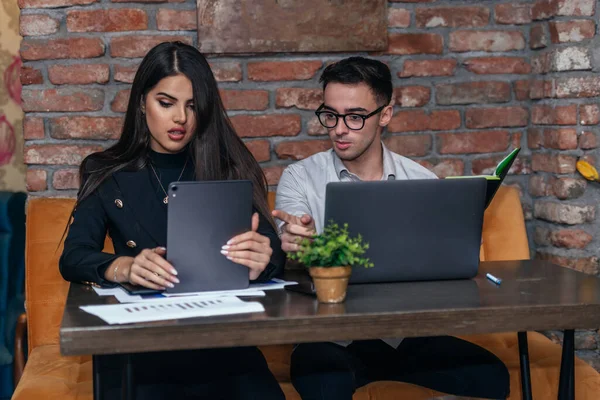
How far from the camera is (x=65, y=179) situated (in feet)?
9.06

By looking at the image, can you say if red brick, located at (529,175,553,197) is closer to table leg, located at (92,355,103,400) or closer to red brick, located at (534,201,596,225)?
red brick, located at (534,201,596,225)

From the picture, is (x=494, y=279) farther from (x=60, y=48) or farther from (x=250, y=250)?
(x=60, y=48)

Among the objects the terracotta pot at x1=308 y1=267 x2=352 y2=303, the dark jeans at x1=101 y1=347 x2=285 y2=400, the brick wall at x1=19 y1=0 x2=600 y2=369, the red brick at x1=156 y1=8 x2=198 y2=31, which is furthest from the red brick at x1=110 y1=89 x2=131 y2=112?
the terracotta pot at x1=308 y1=267 x2=352 y2=303

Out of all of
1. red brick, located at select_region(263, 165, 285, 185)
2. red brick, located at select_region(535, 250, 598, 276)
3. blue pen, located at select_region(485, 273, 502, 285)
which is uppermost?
red brick, located at select_region(263, 165, 285, 185)

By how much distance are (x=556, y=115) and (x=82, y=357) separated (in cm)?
176

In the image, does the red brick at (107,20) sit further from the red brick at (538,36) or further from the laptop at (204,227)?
the red brick at (538,36)

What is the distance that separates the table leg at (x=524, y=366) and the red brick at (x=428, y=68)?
1112 mm

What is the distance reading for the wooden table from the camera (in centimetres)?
148

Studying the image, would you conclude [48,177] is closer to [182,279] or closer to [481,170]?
[182,279]

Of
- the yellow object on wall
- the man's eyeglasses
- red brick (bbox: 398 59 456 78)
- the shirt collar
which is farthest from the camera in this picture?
the yellow object on wall

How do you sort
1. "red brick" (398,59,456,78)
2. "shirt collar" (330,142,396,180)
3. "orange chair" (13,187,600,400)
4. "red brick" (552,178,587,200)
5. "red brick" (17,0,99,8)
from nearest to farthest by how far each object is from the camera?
1. "orange chair" (13,187,600,400)
2. "shirt collar" (330,142,396,180)
3. "red brick" (17,0,99,8)
4. "red brick" (552,178,587,200)
5. "red brick" (398,59,456,78)

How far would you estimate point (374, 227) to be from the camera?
1.80 meters

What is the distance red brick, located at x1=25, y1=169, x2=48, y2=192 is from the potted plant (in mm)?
1400

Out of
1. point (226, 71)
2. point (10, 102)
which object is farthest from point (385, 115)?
point (10, 102)
